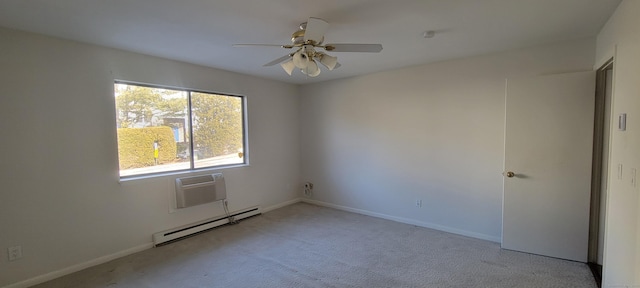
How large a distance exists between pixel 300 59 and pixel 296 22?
373mm

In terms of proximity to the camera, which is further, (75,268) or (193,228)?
(193,228)

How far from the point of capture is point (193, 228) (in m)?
3.73

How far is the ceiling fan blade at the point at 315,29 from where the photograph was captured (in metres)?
1.86

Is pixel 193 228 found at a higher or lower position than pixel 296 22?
lower

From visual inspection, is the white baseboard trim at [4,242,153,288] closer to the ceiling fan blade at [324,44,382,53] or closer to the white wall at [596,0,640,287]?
the ceiling fan blade at [324,44,382,53]

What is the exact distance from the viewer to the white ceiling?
6.66ft

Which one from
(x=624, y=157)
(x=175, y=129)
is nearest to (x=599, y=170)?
(x=624, y=157)

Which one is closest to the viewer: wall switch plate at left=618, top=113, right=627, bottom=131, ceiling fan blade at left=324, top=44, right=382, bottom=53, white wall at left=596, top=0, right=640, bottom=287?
white wall at left=596, top=0, right=640, bottom=287

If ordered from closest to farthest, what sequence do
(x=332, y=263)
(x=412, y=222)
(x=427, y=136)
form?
(x=332, y=263) < (x=427, y=136) < (x=412, y=222)

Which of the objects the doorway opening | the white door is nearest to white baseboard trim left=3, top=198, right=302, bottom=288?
the white door

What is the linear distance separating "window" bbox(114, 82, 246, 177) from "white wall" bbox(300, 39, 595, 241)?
5.27 ft

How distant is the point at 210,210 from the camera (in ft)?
13.2

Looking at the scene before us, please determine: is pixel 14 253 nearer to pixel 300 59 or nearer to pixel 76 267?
pixel 76 267

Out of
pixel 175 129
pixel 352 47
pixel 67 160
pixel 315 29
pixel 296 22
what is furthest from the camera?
pixel 175 129
